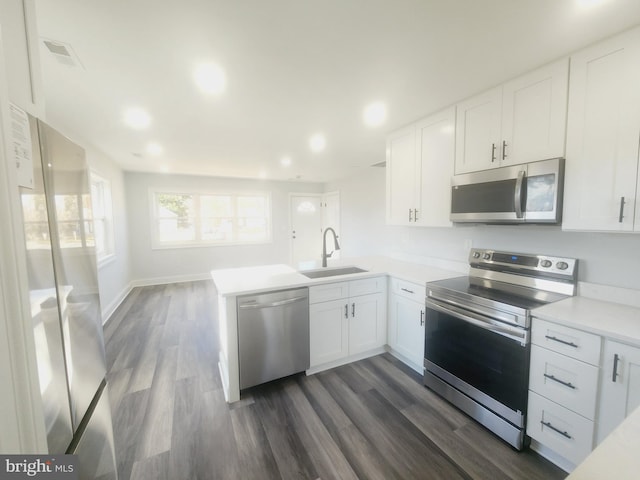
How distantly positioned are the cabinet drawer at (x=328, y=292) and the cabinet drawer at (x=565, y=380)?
1.41 m

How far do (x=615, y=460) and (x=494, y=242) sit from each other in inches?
76.8

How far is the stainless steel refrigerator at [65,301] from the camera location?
2.42 feet

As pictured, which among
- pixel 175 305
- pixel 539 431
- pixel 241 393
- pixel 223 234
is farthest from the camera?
pixel 223 234

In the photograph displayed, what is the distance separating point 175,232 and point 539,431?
248 inches

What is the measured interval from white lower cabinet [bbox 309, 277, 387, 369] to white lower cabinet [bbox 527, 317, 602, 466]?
131 centimetres

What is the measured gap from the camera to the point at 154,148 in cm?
349

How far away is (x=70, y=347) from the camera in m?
0.91

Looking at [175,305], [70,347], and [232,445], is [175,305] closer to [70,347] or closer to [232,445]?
[232,445]

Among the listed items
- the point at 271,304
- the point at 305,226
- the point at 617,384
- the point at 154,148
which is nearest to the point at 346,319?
the point at 271,304

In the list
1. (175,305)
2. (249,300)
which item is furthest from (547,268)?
(175,305)

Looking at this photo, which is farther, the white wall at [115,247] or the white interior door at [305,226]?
the white interior door at [305,226]

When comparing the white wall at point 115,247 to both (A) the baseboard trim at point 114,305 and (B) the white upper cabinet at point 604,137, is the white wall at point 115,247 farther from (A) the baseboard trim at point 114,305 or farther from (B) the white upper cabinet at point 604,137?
(B) the white upper cabinet at point 604,137

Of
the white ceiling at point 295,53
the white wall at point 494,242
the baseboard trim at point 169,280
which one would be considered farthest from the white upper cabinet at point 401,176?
the baseboard trim at point 169,280

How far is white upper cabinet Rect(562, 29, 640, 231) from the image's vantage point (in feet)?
4.52
